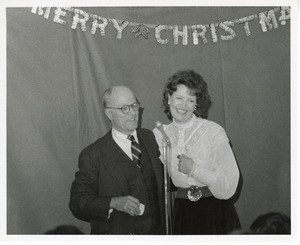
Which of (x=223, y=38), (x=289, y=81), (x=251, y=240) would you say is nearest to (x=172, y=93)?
(x=223, y=38)

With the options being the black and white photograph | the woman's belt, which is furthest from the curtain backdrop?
the woman's belt

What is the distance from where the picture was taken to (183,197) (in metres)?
2.59

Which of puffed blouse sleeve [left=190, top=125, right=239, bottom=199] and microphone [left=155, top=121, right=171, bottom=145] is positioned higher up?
microphone [left=155, top=121, right=171, bottom=145]

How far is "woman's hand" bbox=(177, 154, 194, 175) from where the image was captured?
8.48 ft

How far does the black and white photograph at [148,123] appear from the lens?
259 centimetres

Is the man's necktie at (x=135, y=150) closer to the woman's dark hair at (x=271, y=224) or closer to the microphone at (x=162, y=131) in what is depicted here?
the microphone at (x=162, y=131)

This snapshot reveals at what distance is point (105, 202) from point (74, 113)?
47 centimetres

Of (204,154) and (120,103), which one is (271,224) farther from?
(120,103)

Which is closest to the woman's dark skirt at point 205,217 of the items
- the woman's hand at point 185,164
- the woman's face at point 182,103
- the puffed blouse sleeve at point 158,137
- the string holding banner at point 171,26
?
the woman's hand at point 185,164

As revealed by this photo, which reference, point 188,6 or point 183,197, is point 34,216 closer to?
point 183,197

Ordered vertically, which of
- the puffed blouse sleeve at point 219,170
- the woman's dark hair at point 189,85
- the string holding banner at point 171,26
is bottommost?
the puffed blouse sleeve at point 219,170

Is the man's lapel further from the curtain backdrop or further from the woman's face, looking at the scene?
the woman's face

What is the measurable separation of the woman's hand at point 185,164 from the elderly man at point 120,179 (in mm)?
101

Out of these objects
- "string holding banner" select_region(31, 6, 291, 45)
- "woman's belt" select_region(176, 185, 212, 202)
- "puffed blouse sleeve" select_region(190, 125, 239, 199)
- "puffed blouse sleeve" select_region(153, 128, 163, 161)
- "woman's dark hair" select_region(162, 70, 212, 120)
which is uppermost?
"string holding banner" select_region(31, 6, 291, 45)
